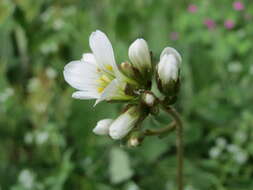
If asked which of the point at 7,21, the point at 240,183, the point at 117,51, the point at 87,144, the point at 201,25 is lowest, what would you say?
the point at 240,183

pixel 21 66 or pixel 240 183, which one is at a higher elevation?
pixel 21 66

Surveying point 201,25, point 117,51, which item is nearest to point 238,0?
point 201,25

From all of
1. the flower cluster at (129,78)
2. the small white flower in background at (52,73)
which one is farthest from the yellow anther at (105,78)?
the small white flower in background at (52,73)

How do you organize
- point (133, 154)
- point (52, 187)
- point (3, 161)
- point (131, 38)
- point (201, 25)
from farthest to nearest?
point (201, 25), point (131, 38), point (3, 161), point (133, 154), point (52, 187)

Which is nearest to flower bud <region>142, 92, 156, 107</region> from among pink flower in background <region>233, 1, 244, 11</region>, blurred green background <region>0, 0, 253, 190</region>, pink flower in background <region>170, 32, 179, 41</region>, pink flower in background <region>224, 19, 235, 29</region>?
blurred green background <region>0, 0, 253, 190</region>

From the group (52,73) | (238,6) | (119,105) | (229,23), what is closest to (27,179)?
(119,105)

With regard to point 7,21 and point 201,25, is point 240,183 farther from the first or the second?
point 7,21

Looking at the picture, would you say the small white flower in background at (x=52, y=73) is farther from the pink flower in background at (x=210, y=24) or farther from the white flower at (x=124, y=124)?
the white flower at (x=124, y=124)
